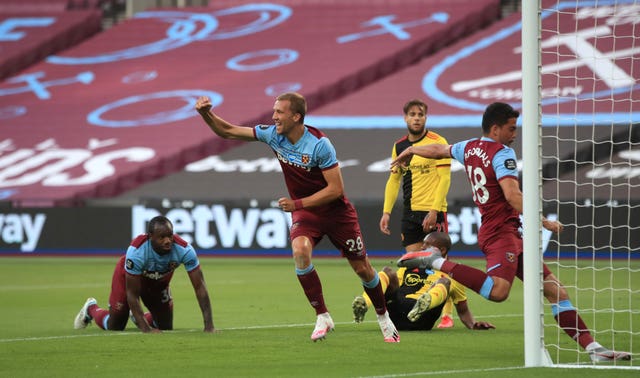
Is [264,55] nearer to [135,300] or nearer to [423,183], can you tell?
[423,183]

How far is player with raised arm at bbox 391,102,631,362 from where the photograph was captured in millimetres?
8070

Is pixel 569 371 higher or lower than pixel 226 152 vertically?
higher

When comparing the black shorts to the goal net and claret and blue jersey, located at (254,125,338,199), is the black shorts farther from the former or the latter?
claret and blue jersey, located at (254,125,338,199)

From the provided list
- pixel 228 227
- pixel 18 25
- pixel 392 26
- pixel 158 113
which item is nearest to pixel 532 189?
pixel 228 227

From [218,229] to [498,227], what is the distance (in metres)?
15.1

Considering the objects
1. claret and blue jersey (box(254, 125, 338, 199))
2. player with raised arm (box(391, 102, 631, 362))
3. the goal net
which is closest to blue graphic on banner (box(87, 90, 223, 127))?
the goal net

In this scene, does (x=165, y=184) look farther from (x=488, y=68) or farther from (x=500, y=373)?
(x=500, y=373)

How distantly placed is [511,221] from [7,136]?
24.8m

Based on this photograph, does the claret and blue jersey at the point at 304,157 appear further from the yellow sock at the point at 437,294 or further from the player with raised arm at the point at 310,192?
the yellow sock at the point at 437,294

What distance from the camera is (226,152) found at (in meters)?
28.7

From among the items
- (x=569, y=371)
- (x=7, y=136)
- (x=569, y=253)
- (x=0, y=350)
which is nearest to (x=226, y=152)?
(x=7, y=136)

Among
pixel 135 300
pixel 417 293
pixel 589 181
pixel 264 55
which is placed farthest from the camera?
pixel 264 55

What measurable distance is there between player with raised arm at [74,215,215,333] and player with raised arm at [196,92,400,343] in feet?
3.42

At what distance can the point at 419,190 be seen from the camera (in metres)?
11.6
